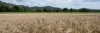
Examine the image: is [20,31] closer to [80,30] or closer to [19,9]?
[80,30]

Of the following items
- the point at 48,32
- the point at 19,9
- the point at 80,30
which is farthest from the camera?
the point at 19,9

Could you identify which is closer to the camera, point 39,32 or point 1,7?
point 39,32

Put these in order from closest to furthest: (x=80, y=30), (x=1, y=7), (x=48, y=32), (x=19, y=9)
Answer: (x=48, y=32) → (x=80, y=30) → (x=1, y=7) → (x=19, y=9)

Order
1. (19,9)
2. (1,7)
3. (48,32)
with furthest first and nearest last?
(19,9), (1,7), (48,32)

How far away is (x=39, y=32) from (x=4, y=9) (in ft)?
129

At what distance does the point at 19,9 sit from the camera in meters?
46.1

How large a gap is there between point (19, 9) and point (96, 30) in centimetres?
4368

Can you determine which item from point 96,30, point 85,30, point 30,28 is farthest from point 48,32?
point 96,30

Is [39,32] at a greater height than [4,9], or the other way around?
[39,32]

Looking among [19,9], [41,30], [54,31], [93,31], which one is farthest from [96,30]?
[19,9]

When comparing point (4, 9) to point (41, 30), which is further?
point (4, 9)

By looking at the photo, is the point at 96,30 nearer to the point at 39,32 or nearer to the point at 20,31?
the point at 39,32

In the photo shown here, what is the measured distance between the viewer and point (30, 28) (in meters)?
3.21

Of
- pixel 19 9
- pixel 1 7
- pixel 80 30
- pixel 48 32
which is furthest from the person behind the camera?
pixel 19 9
